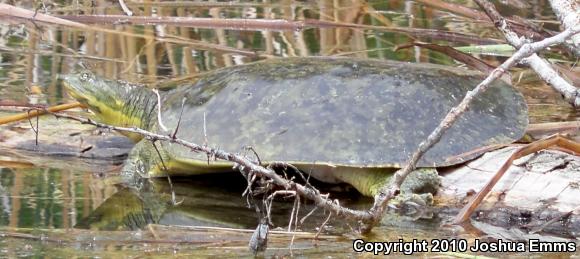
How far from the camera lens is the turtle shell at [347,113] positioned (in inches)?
149

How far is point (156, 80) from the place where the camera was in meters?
5.82

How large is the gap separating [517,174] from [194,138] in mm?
1186

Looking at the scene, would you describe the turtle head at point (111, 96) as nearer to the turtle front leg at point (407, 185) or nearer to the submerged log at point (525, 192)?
the turtle front leg at point (407, 185)

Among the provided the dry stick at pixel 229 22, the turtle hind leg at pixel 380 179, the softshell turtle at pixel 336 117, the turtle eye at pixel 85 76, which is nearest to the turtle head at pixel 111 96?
the turtle eye at pixel 85 76

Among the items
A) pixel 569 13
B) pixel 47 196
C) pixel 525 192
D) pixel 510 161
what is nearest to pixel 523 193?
pixel 525 192

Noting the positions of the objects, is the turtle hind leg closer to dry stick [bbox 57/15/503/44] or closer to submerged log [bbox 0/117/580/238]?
submerged log [bbox 0/117/580/238]

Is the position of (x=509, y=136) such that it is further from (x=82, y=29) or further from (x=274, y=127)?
(x=82, y=29)

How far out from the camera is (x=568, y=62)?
603cm

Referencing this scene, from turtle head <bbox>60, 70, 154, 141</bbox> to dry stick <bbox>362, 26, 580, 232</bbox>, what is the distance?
172cm

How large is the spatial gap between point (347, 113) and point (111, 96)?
1322mm

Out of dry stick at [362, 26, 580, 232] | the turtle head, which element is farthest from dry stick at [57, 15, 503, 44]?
dry stick at [362, 26, 580, 232]

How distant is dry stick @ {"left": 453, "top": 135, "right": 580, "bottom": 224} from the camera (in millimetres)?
3479

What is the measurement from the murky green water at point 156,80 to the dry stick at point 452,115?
0.52ft

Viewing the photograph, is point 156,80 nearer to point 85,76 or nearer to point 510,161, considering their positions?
point 85,76
